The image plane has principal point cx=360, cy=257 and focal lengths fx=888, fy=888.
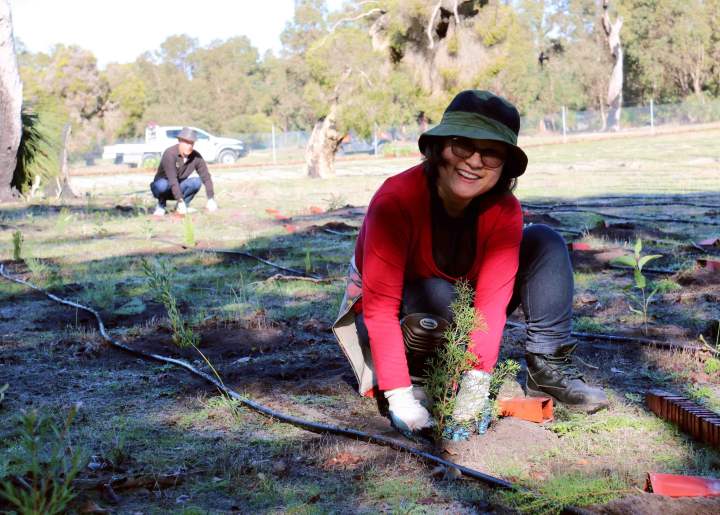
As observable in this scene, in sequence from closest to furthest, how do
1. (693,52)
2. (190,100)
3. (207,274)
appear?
→ 1. (207,274)
2. (693,52)
3. (190,100)

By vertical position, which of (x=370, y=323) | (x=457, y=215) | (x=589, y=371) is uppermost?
(x=457, y=215)

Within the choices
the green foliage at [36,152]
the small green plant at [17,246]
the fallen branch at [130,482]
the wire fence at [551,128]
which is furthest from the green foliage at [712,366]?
the wire fence at [551,128]

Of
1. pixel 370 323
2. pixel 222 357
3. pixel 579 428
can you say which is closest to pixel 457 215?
pixel 370 323

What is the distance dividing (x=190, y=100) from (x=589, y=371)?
2336 inches

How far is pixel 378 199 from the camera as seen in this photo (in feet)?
10.7

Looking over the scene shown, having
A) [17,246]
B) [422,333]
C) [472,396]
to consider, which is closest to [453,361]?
[472,396]

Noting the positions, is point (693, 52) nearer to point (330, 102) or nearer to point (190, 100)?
point (190, 100)

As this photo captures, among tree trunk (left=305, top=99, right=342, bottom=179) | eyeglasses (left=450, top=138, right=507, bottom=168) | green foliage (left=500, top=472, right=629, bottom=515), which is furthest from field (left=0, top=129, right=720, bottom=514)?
tree trunk (left=305, top=99, right=342, bottom=179)

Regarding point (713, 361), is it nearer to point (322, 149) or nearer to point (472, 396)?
point (472, 396)

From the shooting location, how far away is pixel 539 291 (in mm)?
3533

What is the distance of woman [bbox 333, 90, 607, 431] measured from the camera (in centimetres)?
317

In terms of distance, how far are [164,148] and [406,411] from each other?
4005 centimetres

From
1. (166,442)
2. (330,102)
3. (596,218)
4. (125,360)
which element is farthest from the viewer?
(330,102)

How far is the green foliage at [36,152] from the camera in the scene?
51.9ft
